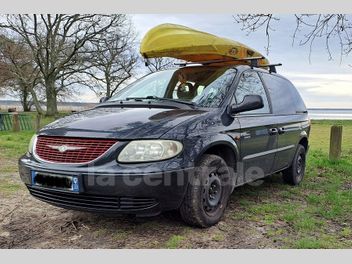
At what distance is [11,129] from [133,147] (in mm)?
16789

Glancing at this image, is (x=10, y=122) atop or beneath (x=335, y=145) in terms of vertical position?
beneath

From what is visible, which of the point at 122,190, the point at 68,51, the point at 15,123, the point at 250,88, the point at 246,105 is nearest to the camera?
the point at 122,190

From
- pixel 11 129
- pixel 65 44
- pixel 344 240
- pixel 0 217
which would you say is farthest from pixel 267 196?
pixel 65 44

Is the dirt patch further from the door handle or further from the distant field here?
the door handle

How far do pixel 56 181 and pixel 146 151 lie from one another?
2.95ft

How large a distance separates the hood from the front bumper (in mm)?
332

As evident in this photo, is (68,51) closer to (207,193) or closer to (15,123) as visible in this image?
(15,123)

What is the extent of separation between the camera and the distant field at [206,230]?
3701 millimetres

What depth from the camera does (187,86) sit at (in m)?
4.85

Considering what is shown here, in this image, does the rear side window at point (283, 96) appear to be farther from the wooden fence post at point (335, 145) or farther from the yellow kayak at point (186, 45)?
the wooden fence post at point (335, 145)

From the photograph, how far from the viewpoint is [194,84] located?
4832 millimetres

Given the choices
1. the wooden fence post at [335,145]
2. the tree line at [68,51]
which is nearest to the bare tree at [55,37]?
the tree line at [68,51]

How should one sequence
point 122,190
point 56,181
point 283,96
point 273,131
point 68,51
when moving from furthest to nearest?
point 68,51
point 283,96
point 273,131
point 56,181
point 122,190

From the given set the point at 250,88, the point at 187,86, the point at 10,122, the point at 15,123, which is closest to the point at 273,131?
the point at 250,88
